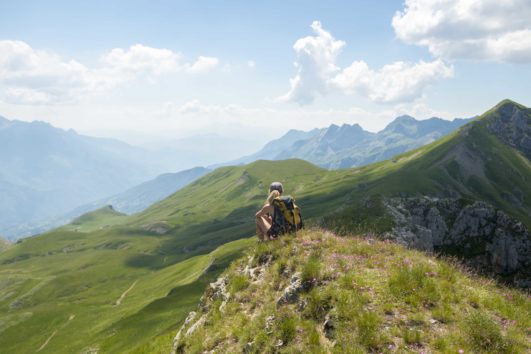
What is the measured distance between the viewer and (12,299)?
156 m

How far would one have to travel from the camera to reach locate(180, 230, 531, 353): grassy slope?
35.4 feet

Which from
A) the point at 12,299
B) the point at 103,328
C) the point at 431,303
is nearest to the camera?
the point at 431,303

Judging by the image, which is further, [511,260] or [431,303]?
[511,260]

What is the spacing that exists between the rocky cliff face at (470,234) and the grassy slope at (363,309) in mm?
39019

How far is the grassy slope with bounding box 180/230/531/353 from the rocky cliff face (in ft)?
128

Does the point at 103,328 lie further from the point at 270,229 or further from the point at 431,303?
the point at 431,303

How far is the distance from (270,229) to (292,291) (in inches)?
201

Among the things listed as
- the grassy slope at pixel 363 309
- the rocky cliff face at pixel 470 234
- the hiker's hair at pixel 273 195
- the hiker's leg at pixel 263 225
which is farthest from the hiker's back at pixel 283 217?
the rocky cliff face at pixel 470 234

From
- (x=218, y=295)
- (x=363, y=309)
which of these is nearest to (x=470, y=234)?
(x=218, y=295)

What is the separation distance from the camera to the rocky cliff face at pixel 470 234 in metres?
53.7

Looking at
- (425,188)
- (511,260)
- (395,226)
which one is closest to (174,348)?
(395,226)

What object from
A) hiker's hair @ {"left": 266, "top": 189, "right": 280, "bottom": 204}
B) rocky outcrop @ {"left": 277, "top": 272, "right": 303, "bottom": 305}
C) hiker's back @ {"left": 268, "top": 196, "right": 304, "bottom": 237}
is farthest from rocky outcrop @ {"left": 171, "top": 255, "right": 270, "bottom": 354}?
hiker's hair @ {"left": 266, "top": 189, "right": 280, "bottom": 204}

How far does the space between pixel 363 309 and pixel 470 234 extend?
56113 millimetres

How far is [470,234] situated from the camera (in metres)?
58.8
